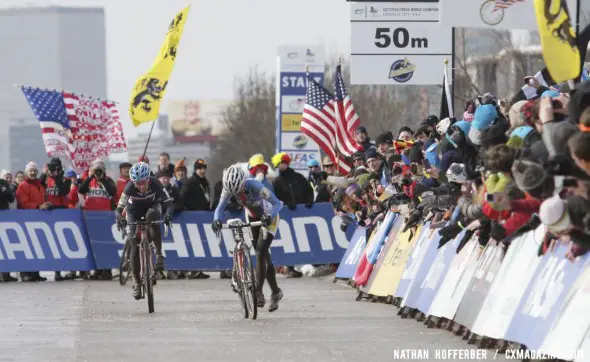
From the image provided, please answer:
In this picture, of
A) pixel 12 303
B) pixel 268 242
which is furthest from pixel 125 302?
pixel 268 242

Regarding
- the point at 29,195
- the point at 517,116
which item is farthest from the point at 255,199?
the point at 29,195

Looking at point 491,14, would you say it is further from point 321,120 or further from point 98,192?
point 321,120

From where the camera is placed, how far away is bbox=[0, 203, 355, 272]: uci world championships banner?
28344mm

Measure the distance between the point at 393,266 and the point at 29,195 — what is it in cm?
1076

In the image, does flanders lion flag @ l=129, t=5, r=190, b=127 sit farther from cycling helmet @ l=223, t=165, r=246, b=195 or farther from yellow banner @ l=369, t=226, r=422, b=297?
→ cycling helmet @ l=223, t=165, r=246, b=195

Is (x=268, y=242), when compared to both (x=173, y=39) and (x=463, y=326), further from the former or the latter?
(x=173, y=39)

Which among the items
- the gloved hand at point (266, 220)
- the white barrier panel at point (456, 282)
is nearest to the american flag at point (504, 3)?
the gloved hand at point (266, 220)

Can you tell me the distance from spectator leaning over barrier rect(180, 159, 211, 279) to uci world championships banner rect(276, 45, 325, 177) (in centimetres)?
984

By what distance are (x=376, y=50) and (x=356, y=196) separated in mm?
6079

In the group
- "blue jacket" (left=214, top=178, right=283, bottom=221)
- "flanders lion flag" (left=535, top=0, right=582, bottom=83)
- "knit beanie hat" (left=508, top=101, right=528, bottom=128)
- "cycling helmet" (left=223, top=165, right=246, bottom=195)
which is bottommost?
"blue jacket" (left=214, top=178, right=283, bottom=221)

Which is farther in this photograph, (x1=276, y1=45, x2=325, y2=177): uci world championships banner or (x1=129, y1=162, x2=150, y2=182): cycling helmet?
(x1=276, y1=45, x2=325, y2=177): uci world championships banner

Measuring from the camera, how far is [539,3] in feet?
49.0

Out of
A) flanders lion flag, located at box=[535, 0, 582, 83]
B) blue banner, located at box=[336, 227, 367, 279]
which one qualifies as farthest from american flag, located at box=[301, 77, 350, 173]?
flanders lion flag, located at box=[535, 0, 582, 83]

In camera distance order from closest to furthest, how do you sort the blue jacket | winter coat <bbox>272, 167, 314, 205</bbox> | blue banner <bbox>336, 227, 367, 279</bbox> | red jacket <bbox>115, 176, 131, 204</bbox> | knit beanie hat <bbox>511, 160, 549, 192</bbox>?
knit beanie hat <bbox>511, 160, 549, 192</bbox> < the blue jacket < blue banner <bbox>336, 227, 367, 279</bbox> < winter coat <bbox>272, 167, 314, 205</bbox> < red jacket <bbox>115, 176, 131, 204</bbox>
